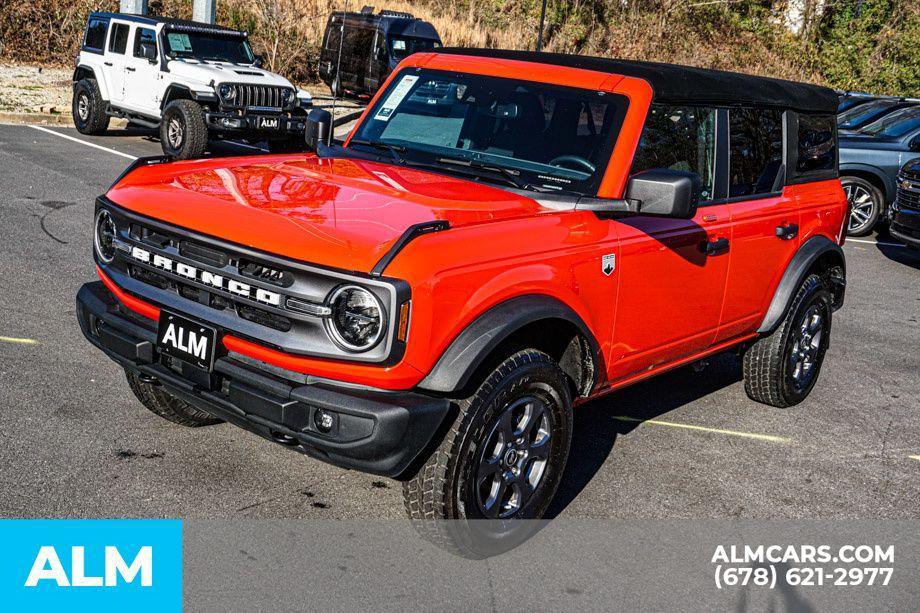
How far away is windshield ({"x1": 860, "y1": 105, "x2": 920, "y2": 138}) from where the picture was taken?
1388cm

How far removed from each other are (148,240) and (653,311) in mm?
2285

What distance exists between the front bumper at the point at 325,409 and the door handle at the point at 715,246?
6.37 ft

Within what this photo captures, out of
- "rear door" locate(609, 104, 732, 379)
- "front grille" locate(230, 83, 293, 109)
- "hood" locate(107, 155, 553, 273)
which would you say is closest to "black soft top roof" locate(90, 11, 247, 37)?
"front grille" locate(230, 83, 293, 109)

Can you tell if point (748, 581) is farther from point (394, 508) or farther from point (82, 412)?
point (82, 412)

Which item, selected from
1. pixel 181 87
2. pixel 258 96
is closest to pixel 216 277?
pixel 258 96

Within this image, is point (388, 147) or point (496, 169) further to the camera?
point (388, 147)

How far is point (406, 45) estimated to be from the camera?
24.7 meters

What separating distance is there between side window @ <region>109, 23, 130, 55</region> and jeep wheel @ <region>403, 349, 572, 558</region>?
13102mm

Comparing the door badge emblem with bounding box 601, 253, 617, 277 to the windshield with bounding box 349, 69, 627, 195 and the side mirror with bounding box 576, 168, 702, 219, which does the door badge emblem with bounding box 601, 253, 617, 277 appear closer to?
the side mirror with bounding box 576, 168, 702, 219

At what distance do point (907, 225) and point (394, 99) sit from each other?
828 cm

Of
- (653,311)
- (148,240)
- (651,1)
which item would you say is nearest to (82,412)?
(148,240)

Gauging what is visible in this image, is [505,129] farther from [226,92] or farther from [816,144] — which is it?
[226,92]

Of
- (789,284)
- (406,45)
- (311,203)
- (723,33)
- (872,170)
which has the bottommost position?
(789,284)

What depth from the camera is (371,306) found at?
11.5 feet
